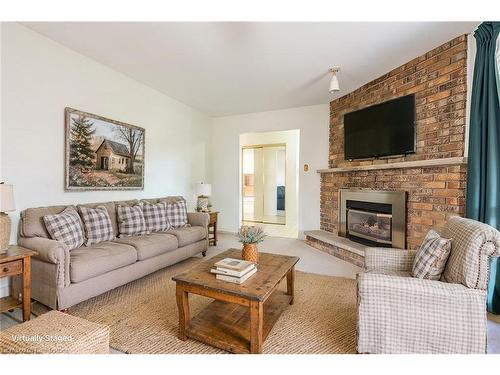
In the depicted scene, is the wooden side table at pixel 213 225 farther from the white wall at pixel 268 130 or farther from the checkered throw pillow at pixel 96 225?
the checkered throw pillow at pixel 96 225

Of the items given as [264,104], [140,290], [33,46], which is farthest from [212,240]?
[33,46]

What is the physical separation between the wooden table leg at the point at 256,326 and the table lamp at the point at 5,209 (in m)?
1.96

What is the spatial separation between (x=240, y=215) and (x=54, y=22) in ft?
13.8

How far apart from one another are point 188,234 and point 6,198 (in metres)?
1.84

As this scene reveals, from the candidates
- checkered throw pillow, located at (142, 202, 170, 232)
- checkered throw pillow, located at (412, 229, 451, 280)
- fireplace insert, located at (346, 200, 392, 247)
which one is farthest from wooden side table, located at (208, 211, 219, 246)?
checkered throw pillow, located at (412, 229, 451, 280)

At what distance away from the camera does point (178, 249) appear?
10.5ft

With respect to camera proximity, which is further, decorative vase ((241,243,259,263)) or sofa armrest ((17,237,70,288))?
decorative vase ((241,243,259,263))

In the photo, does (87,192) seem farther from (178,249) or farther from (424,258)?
(424,258)

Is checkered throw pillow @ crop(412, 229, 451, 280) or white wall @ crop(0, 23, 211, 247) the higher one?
white wall @ crop(0, 23, 211, 247)

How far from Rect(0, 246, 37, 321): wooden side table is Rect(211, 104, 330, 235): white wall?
3804 millimetres

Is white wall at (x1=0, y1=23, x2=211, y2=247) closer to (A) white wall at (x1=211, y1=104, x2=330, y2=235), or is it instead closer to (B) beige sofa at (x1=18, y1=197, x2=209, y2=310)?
(B) beige sofa at (x1=18, y1=197, x2=209, y2=310)

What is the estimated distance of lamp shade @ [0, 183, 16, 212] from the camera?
6.30 ft

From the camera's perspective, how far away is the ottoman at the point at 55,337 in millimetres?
1193

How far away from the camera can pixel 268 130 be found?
5.20m
